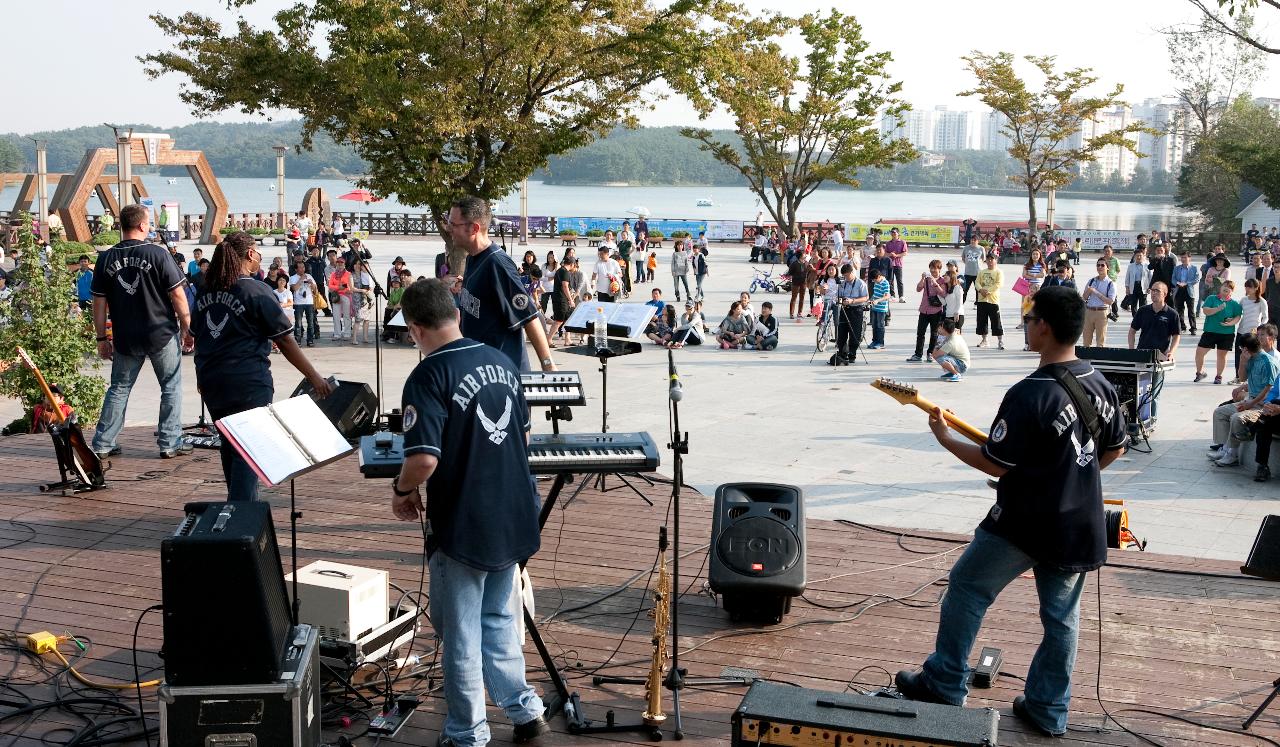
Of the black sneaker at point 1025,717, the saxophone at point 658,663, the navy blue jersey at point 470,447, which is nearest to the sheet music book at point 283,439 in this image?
the navy blue jersey at point 470,447

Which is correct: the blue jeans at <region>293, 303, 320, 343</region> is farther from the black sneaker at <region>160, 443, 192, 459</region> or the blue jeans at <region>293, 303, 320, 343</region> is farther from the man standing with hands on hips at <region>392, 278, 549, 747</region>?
the man standing with hands on hips at <region>392, 278, 549, 747</region>

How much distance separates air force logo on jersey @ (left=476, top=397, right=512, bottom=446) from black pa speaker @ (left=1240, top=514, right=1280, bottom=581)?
123 inches

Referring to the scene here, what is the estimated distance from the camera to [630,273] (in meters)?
27.3

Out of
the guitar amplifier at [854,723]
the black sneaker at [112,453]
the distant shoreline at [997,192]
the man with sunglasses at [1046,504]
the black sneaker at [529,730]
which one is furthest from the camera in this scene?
the distant shoreline at [997,192]

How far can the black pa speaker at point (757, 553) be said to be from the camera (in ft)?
17.5

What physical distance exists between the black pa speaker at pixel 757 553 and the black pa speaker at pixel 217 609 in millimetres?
2305

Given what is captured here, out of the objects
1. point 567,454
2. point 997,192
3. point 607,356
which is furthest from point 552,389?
point 997,192

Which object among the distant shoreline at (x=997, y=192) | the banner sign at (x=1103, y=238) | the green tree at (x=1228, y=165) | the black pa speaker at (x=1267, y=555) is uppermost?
the distant shoreline at (x=997, y=192)

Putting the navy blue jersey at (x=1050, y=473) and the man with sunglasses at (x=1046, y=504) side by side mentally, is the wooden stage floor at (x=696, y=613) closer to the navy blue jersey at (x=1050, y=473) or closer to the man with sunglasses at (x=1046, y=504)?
the man with sunglasses at (x=1046, y=504)

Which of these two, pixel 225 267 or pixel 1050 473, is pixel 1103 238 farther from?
pixel 1050 473

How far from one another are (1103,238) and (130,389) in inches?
1600

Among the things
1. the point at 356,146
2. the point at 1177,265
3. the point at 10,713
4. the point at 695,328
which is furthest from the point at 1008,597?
the point at 1177,265

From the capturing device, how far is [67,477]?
7629 millimetres

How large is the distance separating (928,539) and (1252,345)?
553 centimetres
